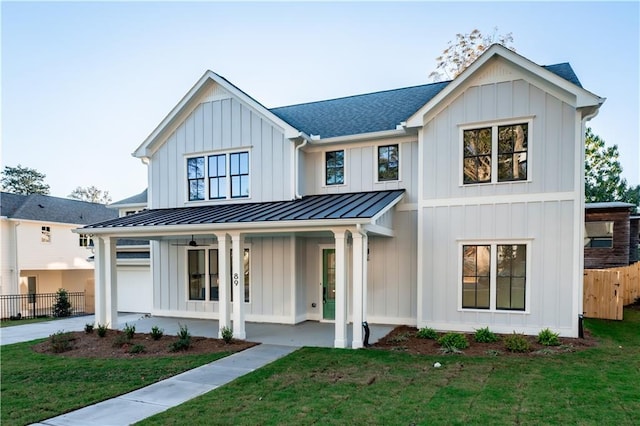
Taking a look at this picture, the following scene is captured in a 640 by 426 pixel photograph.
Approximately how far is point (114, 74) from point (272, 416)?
15281 mm

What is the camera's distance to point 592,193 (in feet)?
98.7

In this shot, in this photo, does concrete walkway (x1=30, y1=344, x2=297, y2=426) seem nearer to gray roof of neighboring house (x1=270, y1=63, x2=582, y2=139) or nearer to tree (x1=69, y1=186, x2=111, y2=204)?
gray roof of neighboring house (x1=270, y1=63, x2=582, y2=139)

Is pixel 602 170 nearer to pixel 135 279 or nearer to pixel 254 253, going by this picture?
pixel 254 253

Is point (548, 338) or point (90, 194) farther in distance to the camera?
point (90, 194)

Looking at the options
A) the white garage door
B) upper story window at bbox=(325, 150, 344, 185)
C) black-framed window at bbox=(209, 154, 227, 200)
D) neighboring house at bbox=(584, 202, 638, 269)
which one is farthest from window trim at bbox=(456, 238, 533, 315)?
the white garage door

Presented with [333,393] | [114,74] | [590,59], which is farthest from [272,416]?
[590,59]

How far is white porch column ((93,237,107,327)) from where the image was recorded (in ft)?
33.6

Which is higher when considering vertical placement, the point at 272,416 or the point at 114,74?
the point at 114,74

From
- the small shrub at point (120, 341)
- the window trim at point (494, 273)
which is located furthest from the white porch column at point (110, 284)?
the window trim at point (494, 273)

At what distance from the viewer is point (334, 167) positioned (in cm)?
1130

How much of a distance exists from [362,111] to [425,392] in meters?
9.74

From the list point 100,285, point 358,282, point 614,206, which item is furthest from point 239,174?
point 614,206

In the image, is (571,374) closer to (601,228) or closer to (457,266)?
(457,266)

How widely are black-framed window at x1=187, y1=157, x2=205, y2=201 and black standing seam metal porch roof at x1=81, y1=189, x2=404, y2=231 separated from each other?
574 mm
